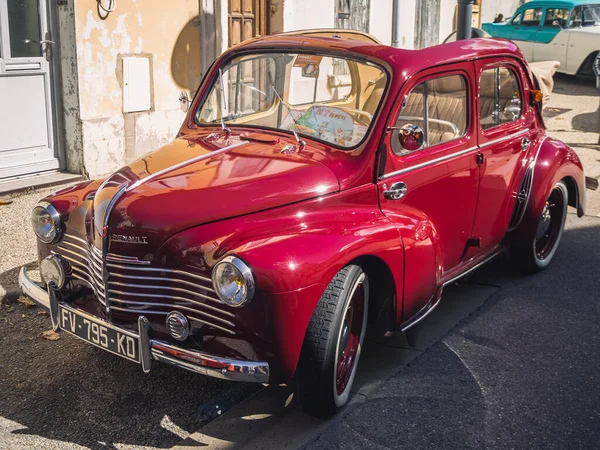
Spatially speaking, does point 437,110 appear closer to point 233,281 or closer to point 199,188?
point 199,188

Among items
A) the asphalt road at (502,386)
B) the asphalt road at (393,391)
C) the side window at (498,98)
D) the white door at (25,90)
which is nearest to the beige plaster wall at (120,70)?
the white door at (25,90)

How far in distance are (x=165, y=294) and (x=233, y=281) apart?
0.41 m

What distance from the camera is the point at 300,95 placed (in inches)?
180

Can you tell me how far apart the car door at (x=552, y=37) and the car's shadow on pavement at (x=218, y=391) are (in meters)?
12.7

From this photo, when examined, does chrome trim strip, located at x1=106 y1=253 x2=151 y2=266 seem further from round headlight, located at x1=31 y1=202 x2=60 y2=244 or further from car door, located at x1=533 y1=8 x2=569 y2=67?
car door, located at x1=533 y1=8 x2=569 y2=67

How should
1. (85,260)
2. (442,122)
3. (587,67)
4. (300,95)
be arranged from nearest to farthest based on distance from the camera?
1. (85,260)
2. (300,95)
3. (442,122)
4. (587,67)

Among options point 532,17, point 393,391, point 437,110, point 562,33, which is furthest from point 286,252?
point 532,17

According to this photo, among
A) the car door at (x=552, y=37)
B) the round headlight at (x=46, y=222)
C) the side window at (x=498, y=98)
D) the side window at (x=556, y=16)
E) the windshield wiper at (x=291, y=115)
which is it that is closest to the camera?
the round headlight at (x=46, y=222)

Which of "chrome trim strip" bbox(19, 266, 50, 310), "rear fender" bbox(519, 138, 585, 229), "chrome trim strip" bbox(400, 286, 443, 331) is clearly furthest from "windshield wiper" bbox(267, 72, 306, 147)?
"rear fender" bbox(519, 138, 585, 229)

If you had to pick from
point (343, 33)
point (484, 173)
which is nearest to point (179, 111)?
point (343, 33)

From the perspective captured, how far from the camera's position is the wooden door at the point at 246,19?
397 inches

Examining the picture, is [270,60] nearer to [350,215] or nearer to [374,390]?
[350,215]

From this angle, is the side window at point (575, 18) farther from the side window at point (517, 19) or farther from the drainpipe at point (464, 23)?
the drainpipe at point (464, 23)

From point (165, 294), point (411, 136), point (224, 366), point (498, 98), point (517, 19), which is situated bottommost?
point (224, 366)
